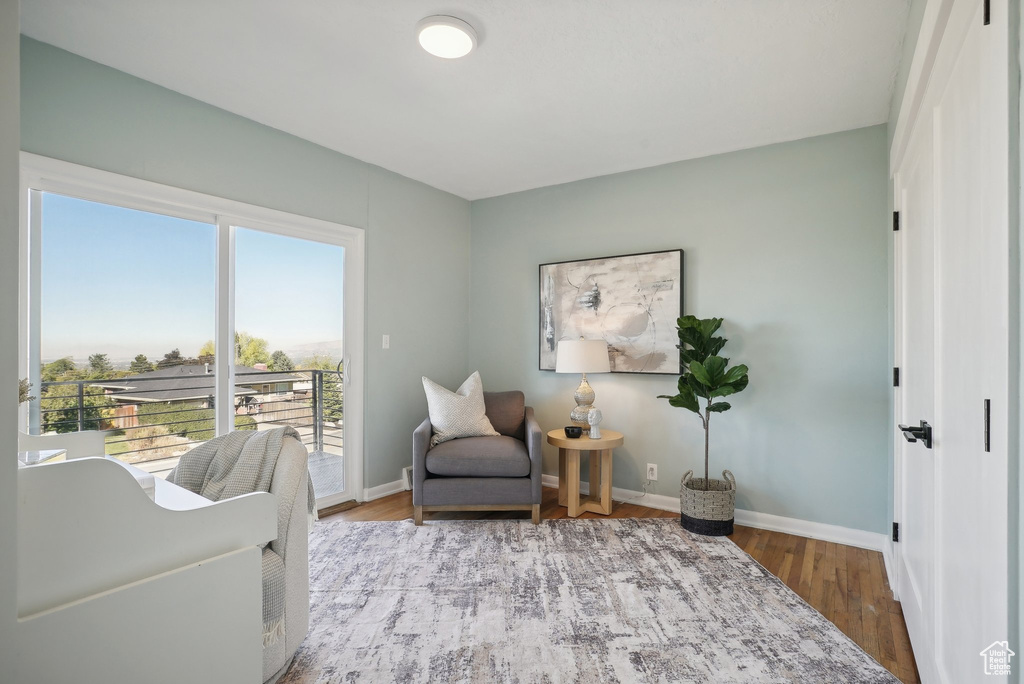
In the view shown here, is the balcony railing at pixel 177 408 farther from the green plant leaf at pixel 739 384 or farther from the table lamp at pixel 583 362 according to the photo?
the green plant leaf at pixel 739 384

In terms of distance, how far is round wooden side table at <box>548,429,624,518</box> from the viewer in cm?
352

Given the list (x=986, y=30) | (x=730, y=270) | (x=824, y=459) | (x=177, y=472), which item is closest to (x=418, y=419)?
(x=177, y=472)

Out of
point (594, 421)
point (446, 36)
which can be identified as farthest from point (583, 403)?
point (446, 36)

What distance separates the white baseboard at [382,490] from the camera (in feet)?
12.8

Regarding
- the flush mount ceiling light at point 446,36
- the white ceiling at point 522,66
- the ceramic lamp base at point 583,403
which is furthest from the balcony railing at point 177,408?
the flush mount ceiling light at point 446,36

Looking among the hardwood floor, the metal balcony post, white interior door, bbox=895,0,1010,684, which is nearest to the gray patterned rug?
the hardwood floor

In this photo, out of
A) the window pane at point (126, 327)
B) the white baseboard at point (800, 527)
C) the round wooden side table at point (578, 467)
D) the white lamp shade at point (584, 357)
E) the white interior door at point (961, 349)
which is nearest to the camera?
the white interior door at point (961, 349)

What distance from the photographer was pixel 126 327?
8.82 feet

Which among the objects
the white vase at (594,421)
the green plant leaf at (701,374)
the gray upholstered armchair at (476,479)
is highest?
the green plant leaf at (701,374)

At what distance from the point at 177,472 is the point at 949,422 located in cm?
258

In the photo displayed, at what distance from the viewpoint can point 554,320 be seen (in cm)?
429

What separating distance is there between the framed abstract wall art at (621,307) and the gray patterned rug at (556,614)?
128 centimetres

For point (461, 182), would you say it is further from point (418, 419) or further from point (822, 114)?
point (822, 114)

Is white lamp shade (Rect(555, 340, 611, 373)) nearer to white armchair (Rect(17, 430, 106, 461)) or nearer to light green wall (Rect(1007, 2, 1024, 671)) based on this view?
white armchair (Rect(17, 430, 106, 461))
